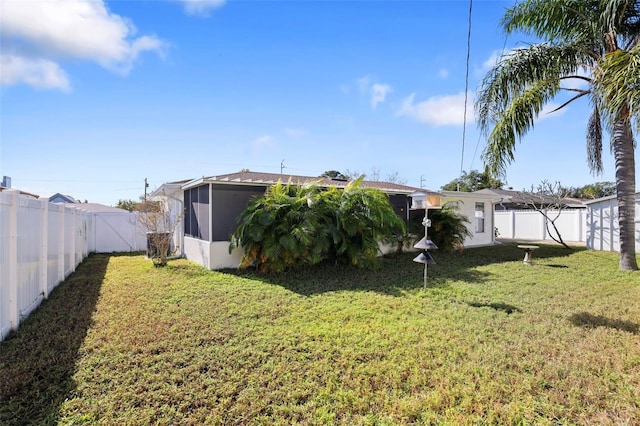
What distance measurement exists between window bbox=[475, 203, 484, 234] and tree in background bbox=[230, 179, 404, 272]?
27.3 feet

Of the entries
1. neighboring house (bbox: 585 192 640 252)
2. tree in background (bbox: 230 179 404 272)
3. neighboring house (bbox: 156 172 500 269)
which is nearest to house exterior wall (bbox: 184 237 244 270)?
neighboring house (bbox: 156 172 500 269)

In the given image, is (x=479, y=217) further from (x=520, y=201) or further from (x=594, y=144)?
(x=520, y=201)

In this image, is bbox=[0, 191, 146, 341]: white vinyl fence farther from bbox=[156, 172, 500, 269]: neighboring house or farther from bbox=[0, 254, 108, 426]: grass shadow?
bbox=[156, 172, 500, 269]: neighboring house

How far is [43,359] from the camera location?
11.5 ft

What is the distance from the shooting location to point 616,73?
5.98 m

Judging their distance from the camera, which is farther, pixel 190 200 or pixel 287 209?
pixel 190 200

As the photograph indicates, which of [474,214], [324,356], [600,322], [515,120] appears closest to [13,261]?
[324,356]

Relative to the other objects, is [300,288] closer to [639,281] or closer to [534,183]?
[639,281]

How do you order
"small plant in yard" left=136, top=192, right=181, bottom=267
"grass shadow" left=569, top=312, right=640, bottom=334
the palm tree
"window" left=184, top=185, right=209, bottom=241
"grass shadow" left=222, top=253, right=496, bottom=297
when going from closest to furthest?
"grass shadow" left=569, top=312, right=640, bottom=334, "grass shadow" left=222, top=253, right=496, bottom=297, the palm tree, "window" left=184, top=185, right=209, bottom=241, "small plant in yard" left=136, top=192, right=181, bottom=267

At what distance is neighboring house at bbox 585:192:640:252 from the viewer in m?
13.5

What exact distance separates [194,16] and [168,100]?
11.2 feet

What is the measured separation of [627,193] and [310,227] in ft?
28.5

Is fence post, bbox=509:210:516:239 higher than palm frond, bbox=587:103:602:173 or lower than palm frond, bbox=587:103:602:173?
lower

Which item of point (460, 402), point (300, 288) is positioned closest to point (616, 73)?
point (460, 402)
